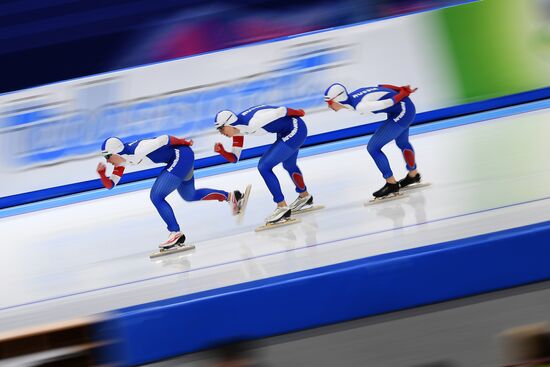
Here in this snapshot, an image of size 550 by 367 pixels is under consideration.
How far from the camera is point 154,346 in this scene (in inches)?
177

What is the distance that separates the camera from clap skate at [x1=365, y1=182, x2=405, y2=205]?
7207 mm

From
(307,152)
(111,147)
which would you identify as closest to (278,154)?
(111,147)

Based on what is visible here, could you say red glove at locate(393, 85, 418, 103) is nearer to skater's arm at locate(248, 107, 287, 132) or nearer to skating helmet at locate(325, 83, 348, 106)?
skating helmet at locate(325, 83, 348, 106)

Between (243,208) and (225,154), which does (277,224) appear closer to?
(243,208)

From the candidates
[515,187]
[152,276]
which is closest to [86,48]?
[152,276]

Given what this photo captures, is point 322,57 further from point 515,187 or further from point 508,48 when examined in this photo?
point 515,187

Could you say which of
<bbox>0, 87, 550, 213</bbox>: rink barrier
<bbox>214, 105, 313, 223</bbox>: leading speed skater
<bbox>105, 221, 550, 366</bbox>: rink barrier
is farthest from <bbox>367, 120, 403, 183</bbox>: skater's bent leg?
<bbox>0, 87, 550, 213</bbox>: rink barrier

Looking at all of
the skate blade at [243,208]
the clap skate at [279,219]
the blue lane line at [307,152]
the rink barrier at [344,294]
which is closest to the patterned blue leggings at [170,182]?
the skate blade at [243,208]

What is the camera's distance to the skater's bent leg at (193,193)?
23.7 ft

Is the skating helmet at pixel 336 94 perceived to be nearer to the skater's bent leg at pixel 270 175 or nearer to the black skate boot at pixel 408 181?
the skater's bent leg at pixel 270 175

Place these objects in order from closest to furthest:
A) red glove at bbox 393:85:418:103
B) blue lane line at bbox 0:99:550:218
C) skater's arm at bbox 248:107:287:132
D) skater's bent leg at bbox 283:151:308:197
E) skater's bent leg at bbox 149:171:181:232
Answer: skater's bent leg at bbox 149:171:181:232 → skater's arm at bbox 248:107:287:132 → red glove at bbox 393:85:418:103 → skater's bent leg at bbox 283:151:308:197 → blue lane line at bbox 0:99:550:218

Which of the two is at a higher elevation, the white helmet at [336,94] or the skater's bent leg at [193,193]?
the white helmet at [336,94]

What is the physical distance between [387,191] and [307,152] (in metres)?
3.70

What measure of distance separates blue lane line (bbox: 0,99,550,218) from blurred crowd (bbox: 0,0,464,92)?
1.70m
